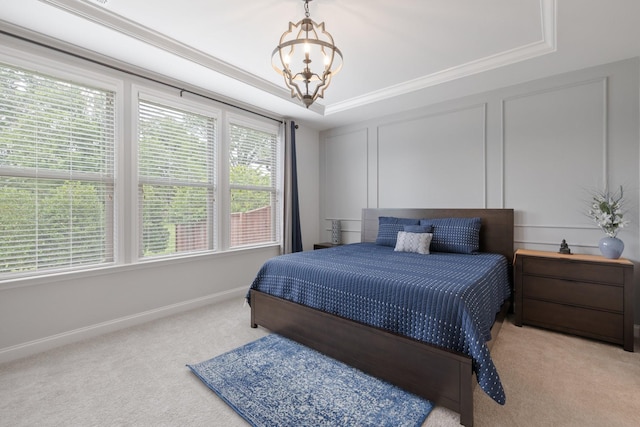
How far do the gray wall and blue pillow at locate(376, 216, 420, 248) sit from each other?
0.39 metres

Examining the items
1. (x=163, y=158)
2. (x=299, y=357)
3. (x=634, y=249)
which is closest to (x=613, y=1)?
(x=634, y=249)

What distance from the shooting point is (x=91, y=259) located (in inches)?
105

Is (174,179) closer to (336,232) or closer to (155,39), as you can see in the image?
(155,39)

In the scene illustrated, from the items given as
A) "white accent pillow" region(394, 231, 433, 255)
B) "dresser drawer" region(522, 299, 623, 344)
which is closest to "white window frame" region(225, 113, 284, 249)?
"white accent pillow" region(394, 231, 433, 255)

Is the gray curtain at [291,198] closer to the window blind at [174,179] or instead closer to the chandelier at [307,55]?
the chandelier at [307,55]

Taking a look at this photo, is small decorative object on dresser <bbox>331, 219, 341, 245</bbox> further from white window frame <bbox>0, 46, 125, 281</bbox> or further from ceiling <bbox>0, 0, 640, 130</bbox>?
white window frame <bbox>0, 46, 125, 281</bbox>

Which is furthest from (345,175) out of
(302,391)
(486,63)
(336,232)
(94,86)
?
(302,391)

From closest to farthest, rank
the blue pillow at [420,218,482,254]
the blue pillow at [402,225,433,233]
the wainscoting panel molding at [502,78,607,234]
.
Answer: the wainscoting panel molding at [502,78,607,234] → the blue pillow at [420,218,482,254] → the blue pillow at [402,225,433,233]

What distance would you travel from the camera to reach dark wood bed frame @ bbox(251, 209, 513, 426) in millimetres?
1571

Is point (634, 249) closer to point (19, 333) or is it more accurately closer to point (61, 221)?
point (61, 221)

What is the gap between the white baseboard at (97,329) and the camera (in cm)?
226

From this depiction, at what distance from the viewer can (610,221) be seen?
8.48ft

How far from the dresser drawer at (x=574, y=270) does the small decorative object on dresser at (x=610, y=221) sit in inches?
7.1

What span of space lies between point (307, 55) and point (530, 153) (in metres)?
2.76
